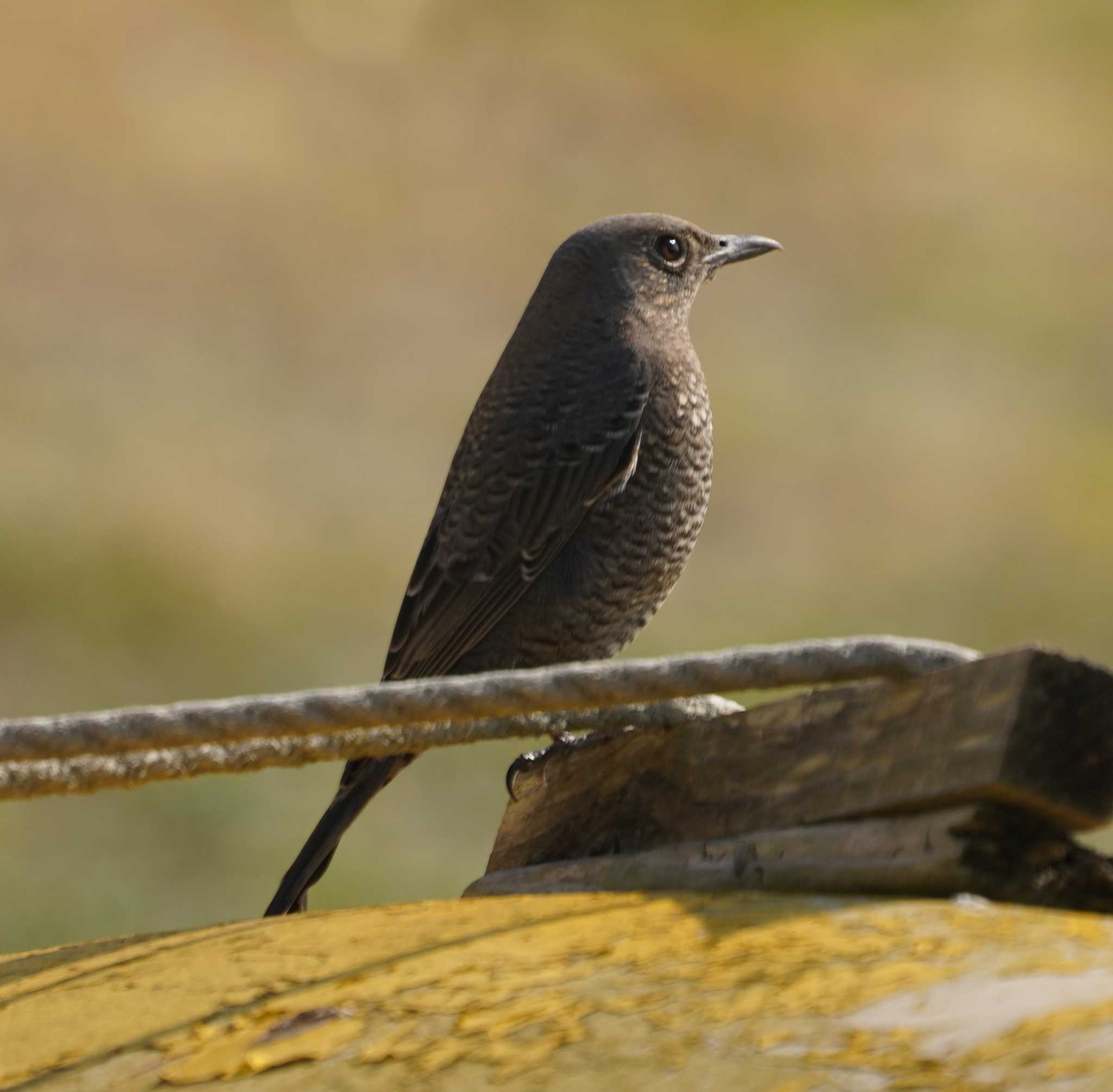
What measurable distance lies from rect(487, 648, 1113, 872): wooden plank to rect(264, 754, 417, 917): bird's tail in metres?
0.90

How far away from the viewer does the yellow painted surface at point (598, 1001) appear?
3.73 ft

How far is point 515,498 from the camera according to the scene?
3541 mm

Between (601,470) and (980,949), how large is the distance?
2.24 m

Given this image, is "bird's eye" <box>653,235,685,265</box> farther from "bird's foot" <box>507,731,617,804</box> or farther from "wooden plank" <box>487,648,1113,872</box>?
"wooden plank" <box>487,648,1113,872</box>

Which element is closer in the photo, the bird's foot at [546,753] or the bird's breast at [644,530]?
the bird's foot at [546,753]

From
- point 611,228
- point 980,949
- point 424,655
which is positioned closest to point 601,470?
point 424,655

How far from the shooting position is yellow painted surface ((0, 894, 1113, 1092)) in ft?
3.73

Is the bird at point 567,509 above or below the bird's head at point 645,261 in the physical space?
below

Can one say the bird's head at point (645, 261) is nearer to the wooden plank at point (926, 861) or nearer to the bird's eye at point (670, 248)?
the bird's eye at point (670, 248)

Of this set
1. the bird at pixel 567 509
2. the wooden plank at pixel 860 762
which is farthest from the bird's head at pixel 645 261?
the wooden plank at pixel 860 762

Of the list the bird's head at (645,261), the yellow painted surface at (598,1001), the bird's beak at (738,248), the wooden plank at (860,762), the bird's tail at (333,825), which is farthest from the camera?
the bird's beak at (738,248)

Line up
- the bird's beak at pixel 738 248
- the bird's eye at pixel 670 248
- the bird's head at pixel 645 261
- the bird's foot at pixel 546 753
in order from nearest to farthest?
1. the bird's foot at pixel 546 753
2. the bird's head at pixel 645 261
3. the bird's eye at pixel 670 248
4. the bird's beak at pixel 738 248

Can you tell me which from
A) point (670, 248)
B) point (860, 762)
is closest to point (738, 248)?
point (670, 248)

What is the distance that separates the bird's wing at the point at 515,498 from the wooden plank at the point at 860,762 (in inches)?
54.0
